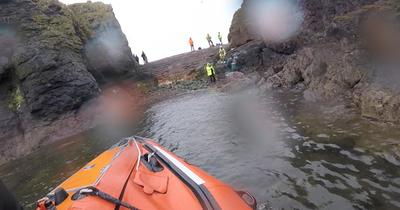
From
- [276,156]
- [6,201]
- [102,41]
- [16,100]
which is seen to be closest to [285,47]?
[276,156]

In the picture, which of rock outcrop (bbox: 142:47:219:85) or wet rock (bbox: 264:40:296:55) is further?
rock outcrop (bbox: 142:47:219:85)

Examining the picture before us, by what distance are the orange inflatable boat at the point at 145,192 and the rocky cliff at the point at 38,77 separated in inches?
460

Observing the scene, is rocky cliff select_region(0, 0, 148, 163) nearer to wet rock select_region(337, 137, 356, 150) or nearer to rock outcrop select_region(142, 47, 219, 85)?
rock outcrop select_region(142, 47, 219, 85)

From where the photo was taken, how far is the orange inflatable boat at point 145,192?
228 centimetres

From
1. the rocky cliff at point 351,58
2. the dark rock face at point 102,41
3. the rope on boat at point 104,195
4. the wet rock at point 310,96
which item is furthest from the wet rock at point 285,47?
the rope on boat at point 104,195

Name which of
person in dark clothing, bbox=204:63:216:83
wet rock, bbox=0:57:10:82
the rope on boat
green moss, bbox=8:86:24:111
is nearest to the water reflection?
the rope on boat

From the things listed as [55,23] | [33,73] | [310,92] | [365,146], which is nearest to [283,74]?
[310,92]

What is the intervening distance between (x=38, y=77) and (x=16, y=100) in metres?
1.92

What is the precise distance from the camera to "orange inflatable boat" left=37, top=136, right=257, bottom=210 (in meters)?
2.28

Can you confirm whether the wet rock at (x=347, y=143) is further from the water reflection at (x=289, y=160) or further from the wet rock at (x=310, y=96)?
the wet rock at (x=310, y=96)

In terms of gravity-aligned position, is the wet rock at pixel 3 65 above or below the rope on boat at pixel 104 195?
above

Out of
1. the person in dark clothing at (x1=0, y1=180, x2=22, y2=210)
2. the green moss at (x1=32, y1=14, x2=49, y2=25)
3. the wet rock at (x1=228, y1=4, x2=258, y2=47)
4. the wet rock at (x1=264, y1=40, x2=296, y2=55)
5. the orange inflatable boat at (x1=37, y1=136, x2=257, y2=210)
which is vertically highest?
the green moss at (x1=32, y1=14, x2=49, y2=25)

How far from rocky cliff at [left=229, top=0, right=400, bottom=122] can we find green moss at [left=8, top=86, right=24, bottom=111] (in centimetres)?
1486

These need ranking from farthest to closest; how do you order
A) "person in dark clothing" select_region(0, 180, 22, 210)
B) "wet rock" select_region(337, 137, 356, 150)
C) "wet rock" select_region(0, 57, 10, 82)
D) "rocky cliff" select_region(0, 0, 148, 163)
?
"wet rock" select_region(0, 57, 10, 82) < "rocky cliff" select_region(0, 0, 148, 163) < "wet rock" select_region(337, 137, 356, 150) < "person in dark clothing" select_region(0, 180, 22, 210)
